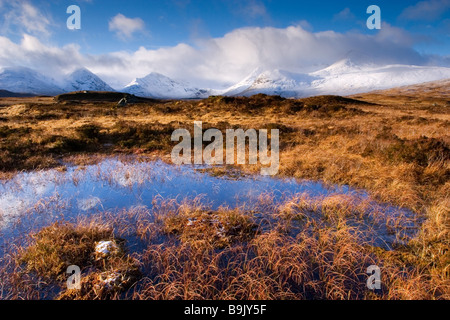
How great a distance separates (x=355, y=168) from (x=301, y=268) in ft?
21.8

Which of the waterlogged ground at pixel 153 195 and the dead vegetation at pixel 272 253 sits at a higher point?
the waterlogged ground at pixel 153 195

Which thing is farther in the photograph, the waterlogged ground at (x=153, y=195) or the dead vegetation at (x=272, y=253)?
the waterlogged ground at (x=153, y=195)

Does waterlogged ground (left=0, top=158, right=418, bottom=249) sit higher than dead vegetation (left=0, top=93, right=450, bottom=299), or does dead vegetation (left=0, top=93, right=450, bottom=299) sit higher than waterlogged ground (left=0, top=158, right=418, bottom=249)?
waterlogged ground (left=0, top=158, right=418, bottom=249)

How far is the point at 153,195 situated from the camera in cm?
719

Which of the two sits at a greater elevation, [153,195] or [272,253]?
[153,195]

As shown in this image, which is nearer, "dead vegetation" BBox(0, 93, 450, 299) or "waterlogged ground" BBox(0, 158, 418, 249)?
"dead vegetation" BBox(0, 93, 450, 299)

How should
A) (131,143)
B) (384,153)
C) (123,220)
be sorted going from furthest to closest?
(131,143) → (384,153) → (123,220)

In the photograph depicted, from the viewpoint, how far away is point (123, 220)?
5496mm

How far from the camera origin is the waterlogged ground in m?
5.58

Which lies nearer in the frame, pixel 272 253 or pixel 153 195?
pixel 272 253

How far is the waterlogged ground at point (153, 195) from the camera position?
5.58 meters
